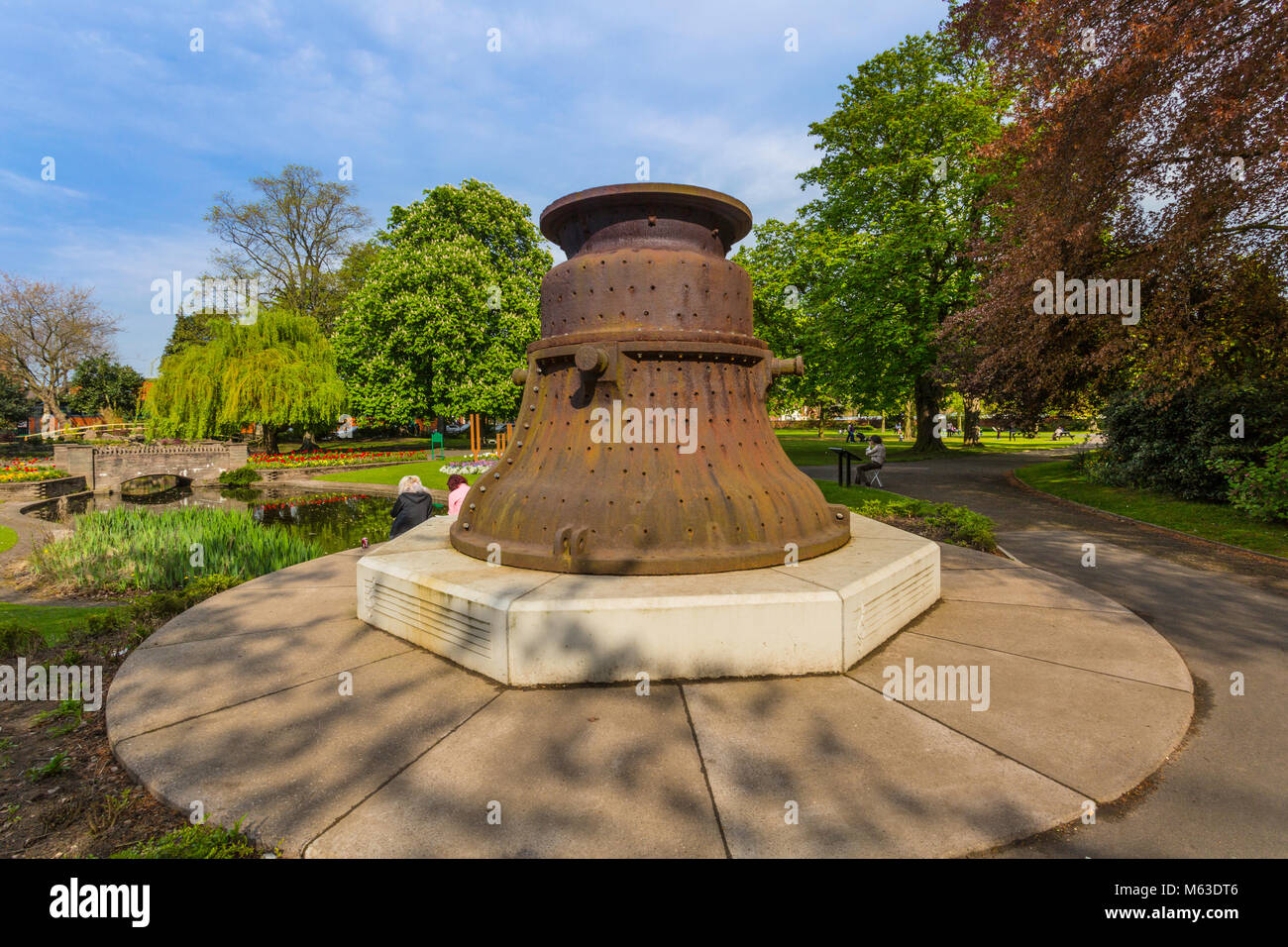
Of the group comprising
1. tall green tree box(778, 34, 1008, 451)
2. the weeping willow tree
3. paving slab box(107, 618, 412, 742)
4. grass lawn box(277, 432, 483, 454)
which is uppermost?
tall green tree box(778, 34, 1008, 451)

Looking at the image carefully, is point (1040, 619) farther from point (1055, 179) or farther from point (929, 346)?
point (929, 346)

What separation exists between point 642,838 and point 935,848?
1116 mm

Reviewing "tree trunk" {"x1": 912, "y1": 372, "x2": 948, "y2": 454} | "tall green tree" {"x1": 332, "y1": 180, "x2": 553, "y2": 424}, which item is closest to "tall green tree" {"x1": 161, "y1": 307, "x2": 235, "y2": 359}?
"tall green tree" {"x1": 332, "y1": 180, "x2": 553, "y2": 424}

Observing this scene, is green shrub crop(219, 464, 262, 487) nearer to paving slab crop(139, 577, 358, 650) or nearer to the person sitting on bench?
paving slab crop(139, 577, 358, 650)

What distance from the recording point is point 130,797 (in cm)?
278

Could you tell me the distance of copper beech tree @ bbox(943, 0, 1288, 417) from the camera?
905cm

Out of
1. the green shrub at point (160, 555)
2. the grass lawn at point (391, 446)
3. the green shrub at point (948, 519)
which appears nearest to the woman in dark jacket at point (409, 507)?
the green shrub at point (160, 555)

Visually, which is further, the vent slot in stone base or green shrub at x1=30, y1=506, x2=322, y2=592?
green shrub at x1=30, y1=506, x2=322, y2=592

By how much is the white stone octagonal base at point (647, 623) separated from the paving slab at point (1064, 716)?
0.42 meters

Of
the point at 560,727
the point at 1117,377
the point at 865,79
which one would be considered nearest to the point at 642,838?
the point at 560,727

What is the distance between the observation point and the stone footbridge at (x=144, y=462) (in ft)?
84.6

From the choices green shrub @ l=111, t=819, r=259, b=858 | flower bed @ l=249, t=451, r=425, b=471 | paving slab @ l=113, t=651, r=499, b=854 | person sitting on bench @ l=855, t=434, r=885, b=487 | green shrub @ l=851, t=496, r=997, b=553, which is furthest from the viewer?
flower bed @ l=249, t=451, r=425, b=471

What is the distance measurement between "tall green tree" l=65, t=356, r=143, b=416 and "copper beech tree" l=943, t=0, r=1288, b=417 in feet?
199

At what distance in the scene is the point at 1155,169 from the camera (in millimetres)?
11008
